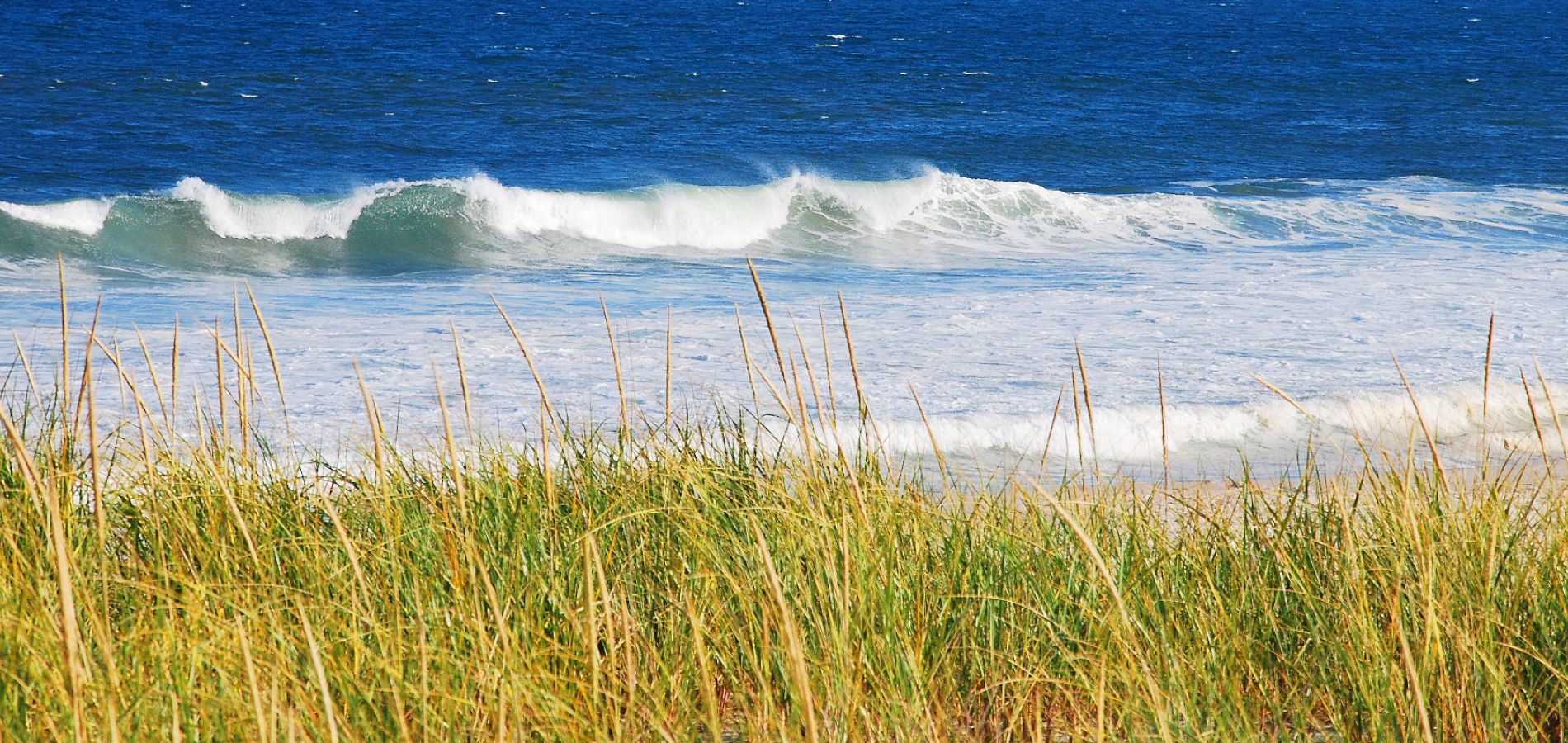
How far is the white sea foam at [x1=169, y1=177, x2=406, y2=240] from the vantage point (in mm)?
12445

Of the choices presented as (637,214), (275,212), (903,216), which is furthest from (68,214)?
(903,216)

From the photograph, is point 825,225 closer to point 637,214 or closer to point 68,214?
point 637,214

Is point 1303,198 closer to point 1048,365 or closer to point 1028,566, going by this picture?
point 1048,365

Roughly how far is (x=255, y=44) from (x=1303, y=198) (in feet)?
79.1

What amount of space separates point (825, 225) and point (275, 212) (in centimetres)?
555

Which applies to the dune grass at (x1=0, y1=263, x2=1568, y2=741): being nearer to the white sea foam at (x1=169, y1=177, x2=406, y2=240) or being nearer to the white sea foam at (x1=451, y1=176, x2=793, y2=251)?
the white sea foam at (x1=451, y1=176, x2=793, y2=251)

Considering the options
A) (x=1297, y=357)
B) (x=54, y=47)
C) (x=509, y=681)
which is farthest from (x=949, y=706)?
(x=54, y=47)

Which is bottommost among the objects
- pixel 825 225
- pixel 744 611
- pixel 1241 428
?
pixel 1241 428

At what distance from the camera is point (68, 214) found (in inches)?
477

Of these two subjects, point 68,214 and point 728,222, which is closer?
point 68,214

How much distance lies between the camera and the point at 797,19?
136 ft

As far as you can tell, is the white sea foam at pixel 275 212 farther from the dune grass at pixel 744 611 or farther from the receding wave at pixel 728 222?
the dune grass at pixel 744 611

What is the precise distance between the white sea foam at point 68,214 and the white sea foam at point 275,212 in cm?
72

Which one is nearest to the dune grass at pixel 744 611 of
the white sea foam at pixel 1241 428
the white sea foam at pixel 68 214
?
the white sea foam at pixel 1241 428
